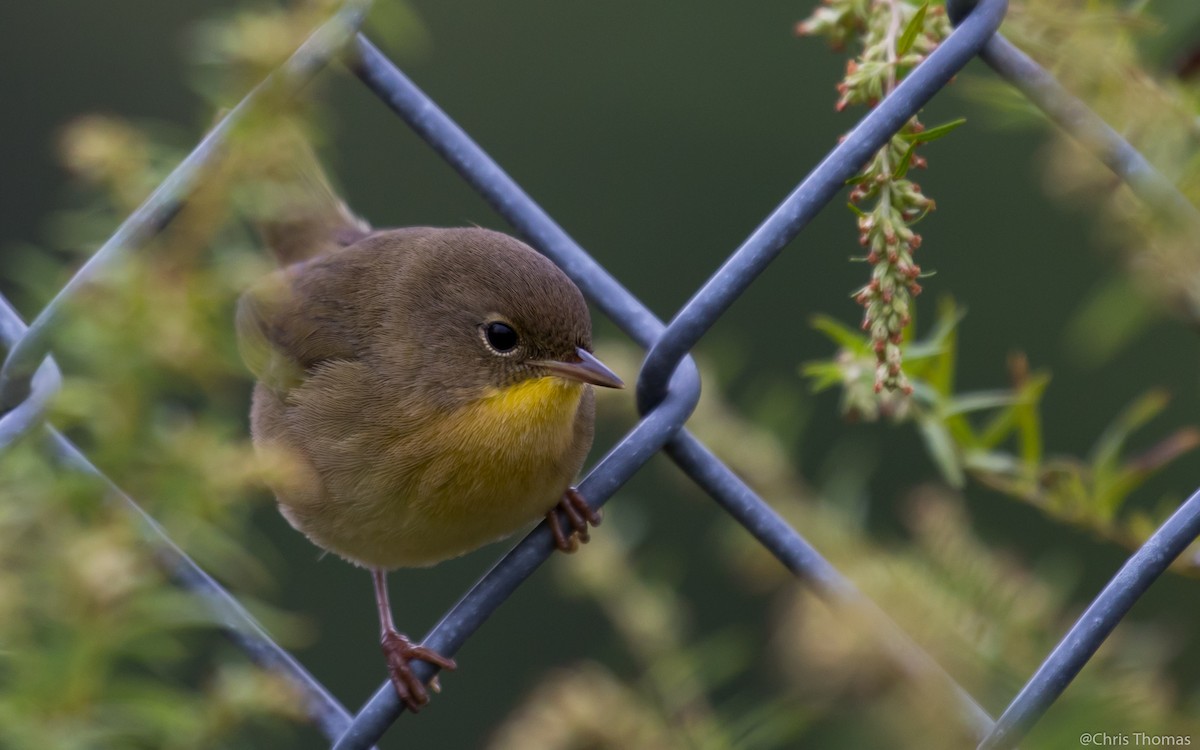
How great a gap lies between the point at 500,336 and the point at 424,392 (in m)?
0.18

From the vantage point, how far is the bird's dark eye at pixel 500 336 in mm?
2414

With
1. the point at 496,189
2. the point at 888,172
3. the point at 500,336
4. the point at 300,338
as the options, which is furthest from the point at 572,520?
the point at 300,338

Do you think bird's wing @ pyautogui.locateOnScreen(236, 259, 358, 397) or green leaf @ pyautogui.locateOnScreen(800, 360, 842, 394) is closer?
green leaf @ pyautogui.locateOnScreen(800, 360, 842, 394)

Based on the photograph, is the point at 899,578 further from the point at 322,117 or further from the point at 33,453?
the point at 33,453

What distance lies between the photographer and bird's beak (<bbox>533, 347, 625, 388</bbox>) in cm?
215

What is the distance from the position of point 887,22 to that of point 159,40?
272 inches

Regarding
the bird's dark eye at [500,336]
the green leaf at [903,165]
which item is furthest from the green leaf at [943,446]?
the bird's dark eye at [500,336]

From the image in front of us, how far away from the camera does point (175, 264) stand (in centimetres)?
110

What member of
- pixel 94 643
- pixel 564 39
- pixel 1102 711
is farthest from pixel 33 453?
pixel 564 39

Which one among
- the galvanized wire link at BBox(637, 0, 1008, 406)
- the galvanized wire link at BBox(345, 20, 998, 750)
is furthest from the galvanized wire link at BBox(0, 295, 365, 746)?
the galvanized wire link at BBox(637, 0, 1008, 406)

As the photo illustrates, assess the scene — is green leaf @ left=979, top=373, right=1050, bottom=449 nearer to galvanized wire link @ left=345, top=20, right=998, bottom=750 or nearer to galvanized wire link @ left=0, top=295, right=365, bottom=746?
galvanized wire link @ left=345, top=20, right=998, bottom=750

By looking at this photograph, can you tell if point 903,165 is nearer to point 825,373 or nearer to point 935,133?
point 935,133

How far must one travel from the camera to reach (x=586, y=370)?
221 cm

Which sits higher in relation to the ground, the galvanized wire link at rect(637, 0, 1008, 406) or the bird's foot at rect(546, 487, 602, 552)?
the galvanized wire link at rect(637, 0, 1008, 406)
